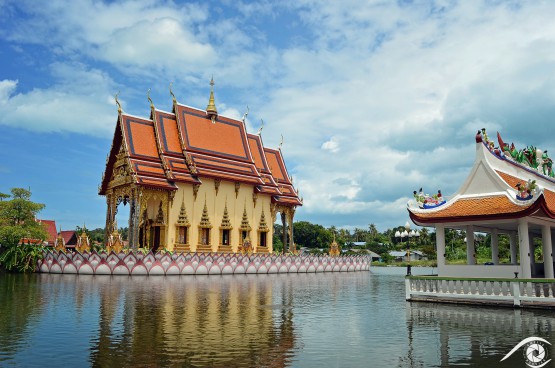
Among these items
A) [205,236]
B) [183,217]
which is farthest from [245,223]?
[183,217]

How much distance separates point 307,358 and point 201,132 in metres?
29.7

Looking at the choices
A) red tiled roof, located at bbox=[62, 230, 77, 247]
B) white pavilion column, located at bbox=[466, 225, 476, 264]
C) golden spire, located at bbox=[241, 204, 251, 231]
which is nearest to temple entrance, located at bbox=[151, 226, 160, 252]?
golden spire, located at bbox=[241, 204, 251, 231]

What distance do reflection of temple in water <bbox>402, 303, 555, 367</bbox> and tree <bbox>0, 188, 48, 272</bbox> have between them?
22.1 metres

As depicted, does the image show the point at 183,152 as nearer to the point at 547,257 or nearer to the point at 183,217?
the point at 183,217

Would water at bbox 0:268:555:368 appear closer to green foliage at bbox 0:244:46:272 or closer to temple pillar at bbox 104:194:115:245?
green foliage at bbox 0:244:46:272

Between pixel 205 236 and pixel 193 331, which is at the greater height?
pixel 205 236

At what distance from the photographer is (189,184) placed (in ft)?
108

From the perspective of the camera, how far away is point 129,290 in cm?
1705

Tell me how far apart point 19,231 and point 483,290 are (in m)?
28.0

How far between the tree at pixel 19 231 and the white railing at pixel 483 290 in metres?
21.3

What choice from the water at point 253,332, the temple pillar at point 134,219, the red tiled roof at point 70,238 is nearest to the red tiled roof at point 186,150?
the temple pillar at point 134,219

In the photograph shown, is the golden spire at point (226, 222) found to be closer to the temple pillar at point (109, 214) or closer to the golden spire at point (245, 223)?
the golden spire at point (245, 223)

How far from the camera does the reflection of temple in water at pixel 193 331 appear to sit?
6.80 meters

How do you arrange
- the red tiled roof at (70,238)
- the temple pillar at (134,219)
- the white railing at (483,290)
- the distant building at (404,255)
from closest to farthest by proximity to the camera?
the white railing at (483,290), the temple pillar at (134,219), the red tiled roof at (70,238), the distant building at (404,255)
